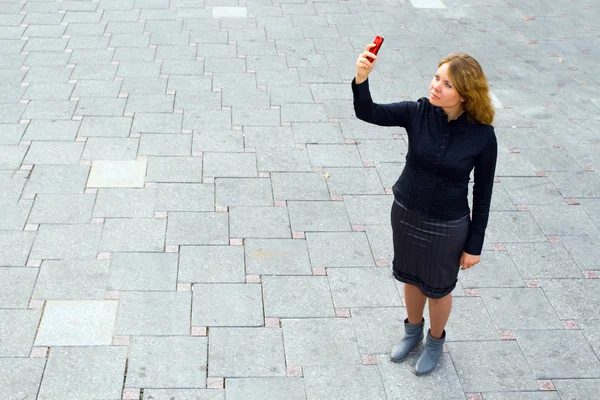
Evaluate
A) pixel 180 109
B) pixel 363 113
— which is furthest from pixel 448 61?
pixel 180 109

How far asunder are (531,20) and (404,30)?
1929 millimetres

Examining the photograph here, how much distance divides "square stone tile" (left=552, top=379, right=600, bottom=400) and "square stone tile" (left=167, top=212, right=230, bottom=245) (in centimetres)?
237

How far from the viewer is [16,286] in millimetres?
4957

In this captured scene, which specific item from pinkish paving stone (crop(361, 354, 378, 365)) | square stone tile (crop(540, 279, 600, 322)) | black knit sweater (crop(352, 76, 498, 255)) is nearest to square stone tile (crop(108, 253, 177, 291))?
pinkish paving stone (crop(361, 354, 378, 365))

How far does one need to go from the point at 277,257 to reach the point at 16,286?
66.4 inches

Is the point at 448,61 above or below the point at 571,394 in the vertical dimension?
above

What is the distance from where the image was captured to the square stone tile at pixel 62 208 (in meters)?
5.65

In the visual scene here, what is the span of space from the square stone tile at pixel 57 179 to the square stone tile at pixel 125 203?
231mm

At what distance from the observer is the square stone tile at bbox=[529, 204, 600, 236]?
5.94 metres

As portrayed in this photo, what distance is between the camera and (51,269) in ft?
16.9

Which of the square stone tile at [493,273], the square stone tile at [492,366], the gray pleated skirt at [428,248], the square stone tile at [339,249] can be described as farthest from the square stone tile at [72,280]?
the square stone tile at [493,273]

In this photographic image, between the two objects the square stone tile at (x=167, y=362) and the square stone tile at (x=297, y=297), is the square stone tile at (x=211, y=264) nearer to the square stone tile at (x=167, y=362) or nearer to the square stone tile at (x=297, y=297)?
the square stone tile at (x=297, y=297)

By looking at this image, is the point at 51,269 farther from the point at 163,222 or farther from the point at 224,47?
the point at 224,47

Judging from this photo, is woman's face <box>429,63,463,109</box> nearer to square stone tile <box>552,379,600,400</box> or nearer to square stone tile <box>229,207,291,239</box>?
square stone tile <box>552,379,600,400</box>
